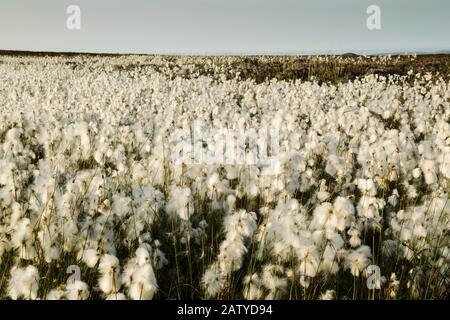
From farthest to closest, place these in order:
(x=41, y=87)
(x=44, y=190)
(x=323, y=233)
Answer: (x=41, y=87), (x=44, y=190), (x=323, y=233)

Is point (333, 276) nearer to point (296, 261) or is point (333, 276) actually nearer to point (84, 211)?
point (296, 261)

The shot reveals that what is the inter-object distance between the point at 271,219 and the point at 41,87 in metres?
14.8

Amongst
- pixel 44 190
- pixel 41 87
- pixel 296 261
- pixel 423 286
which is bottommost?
pixel 423 286

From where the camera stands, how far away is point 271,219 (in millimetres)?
3955

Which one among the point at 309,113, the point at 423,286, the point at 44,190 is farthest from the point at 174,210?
the point at 309,113

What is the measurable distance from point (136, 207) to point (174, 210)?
376 millimetres

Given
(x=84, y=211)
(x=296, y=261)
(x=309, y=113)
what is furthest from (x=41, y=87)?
(x=296, y=261)

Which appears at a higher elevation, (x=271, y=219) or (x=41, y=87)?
(x=41, y=87)

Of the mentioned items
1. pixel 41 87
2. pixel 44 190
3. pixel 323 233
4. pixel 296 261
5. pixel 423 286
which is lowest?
pixel 423 286

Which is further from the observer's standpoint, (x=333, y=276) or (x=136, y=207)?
(x=136, y=207)
